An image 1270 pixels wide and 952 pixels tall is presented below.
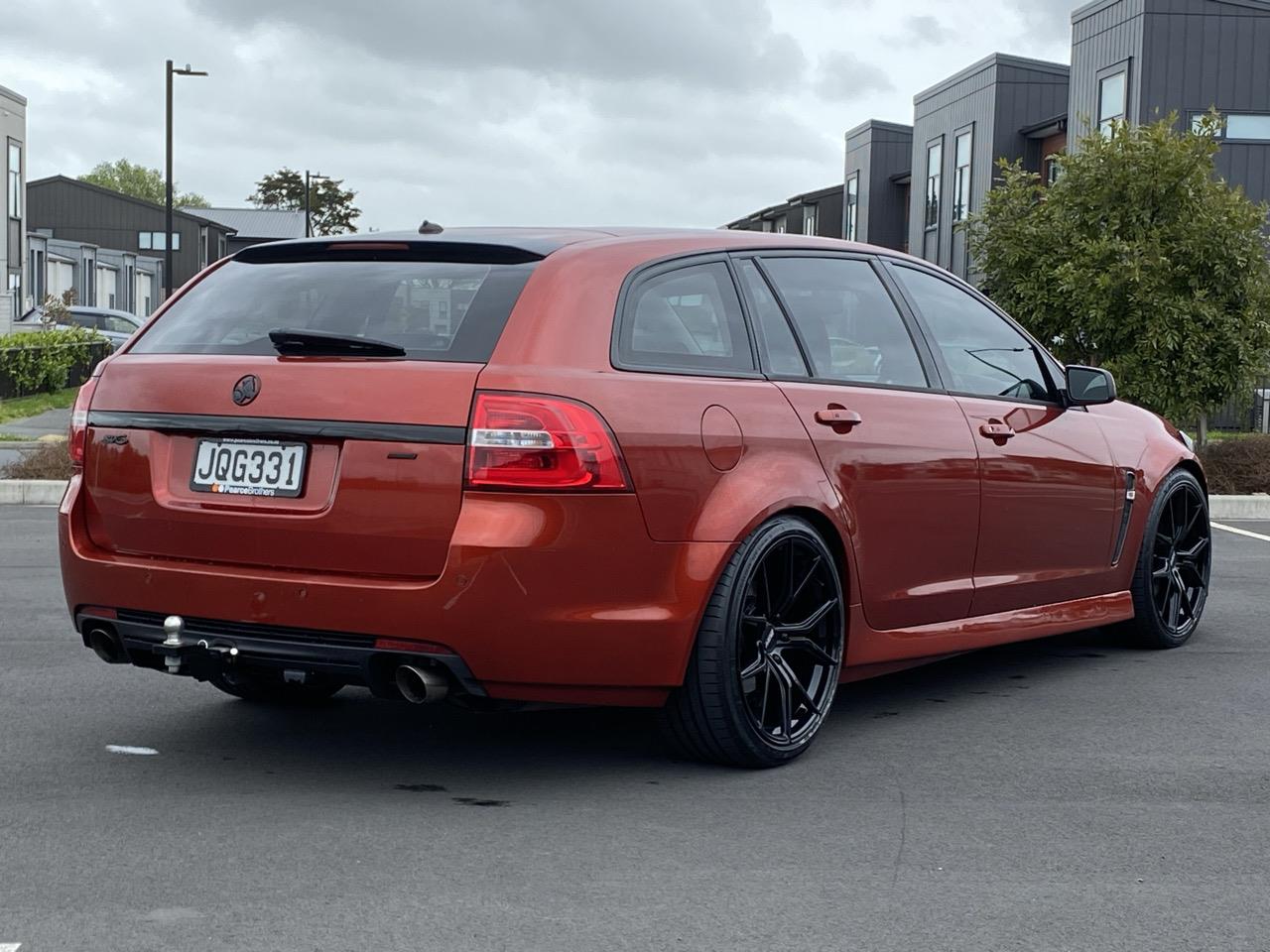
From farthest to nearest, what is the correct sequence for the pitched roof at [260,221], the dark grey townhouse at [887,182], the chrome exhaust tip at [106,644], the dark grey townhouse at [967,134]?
the pitched roof at [260,221]
the dark grey townhouse at [887,182]
the dark grey townhouse at [967,134]
the chrome exhaust tip at [106,644]

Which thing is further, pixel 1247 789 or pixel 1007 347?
pixel 1007 347

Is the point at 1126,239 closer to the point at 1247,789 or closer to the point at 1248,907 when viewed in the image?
the point at 1247,789

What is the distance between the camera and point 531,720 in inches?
235

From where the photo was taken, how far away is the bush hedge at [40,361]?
1063 inches

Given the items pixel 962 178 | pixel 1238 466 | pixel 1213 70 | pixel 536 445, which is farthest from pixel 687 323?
pixel 962 178

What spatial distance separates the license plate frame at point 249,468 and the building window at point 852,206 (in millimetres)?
48806

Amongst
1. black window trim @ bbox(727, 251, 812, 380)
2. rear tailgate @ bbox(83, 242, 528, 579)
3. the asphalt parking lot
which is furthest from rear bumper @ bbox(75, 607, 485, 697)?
black window trim @ bbox(727, 251, 812, 380)

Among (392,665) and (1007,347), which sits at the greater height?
(1007,347)

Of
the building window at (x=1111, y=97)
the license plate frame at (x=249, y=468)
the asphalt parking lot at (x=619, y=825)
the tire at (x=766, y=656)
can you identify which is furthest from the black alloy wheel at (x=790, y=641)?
the building window at (x=1111, y=97)

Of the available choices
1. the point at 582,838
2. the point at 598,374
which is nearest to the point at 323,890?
the point at 582,838

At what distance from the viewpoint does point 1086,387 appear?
6.84 metres

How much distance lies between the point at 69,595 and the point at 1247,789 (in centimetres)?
341

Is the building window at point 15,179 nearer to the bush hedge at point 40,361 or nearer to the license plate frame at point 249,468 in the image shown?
the bush hedge at point 40,361

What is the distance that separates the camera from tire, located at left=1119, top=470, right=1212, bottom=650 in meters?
7.41
